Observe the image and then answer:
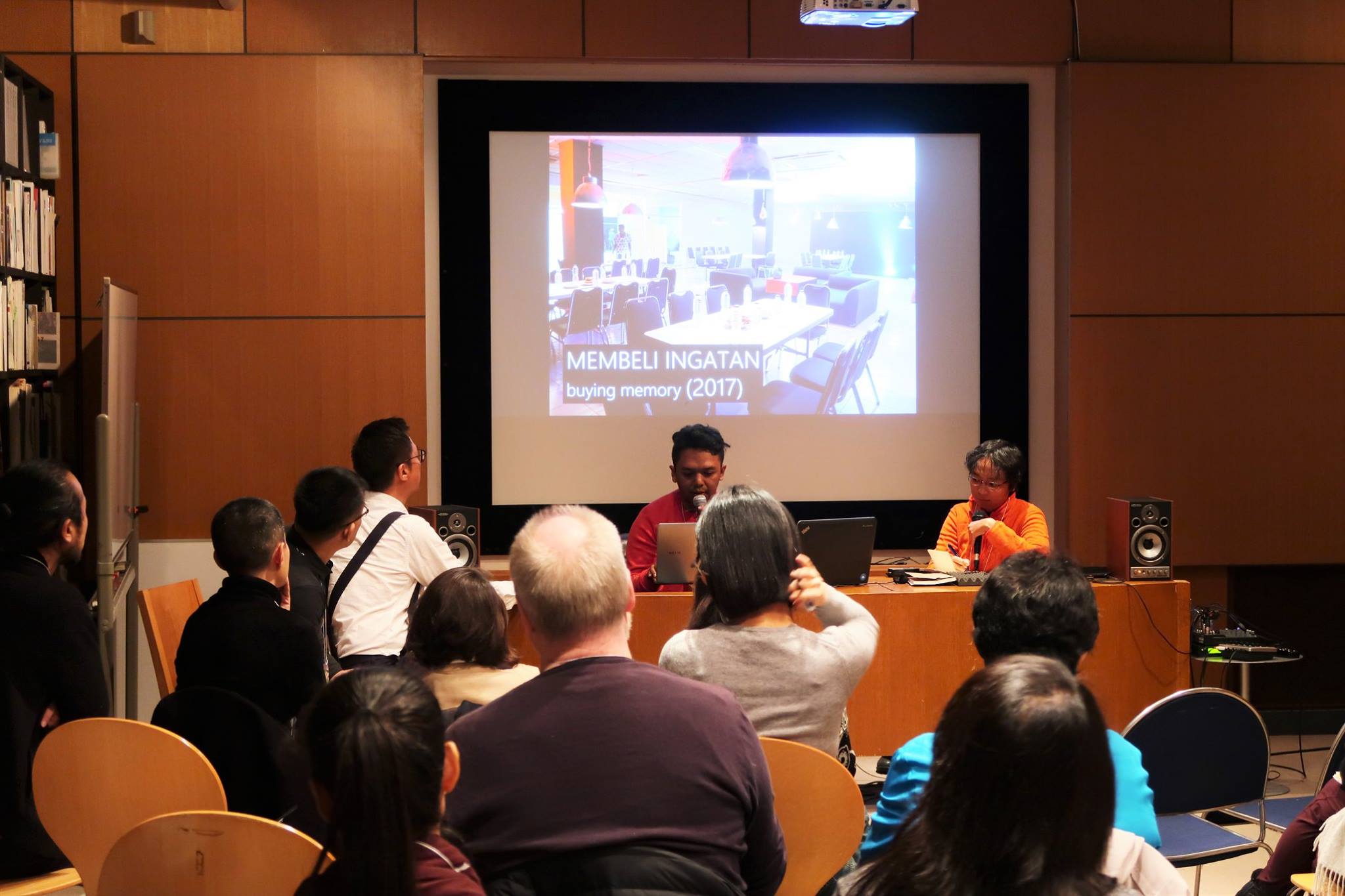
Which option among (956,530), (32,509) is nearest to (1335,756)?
(956,530)

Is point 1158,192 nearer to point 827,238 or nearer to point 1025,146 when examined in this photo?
point 1025,146

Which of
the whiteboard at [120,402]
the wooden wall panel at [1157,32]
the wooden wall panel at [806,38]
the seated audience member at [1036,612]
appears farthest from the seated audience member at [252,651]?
the wooden wall panel at [1157,32]

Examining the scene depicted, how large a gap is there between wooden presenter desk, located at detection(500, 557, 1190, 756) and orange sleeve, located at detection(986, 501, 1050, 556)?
0.27m

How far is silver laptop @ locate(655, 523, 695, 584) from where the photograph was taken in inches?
168

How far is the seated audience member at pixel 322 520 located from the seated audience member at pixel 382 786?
6.83 feet

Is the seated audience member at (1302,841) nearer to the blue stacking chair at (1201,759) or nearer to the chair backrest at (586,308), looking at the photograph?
the blue stacking chair at (1201,759)

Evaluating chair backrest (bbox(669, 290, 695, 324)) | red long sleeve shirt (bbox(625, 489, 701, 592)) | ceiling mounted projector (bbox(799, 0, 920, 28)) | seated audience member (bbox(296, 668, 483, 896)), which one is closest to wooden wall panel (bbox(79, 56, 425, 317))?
chair backrest (bbox(669, 290, 695, 324))

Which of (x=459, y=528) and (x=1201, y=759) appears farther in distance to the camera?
(x=459, y=528)

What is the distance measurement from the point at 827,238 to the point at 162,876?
15.4 feet

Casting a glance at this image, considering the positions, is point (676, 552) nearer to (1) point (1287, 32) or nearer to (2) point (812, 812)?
(2) point (812, 812)

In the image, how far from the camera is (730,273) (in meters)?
5.77

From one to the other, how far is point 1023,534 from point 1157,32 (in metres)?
2.63

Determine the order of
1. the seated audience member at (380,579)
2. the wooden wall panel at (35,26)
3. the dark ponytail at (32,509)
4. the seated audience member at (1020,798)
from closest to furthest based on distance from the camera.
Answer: the seated audience member at (1020,798) → the dark ponytail at (32,509) → the seated audience member at (380,579) → the wooden wall panel at (35,26)

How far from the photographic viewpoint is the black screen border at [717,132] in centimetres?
569
